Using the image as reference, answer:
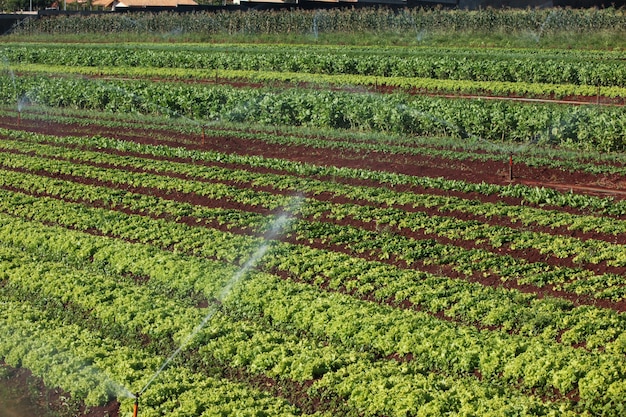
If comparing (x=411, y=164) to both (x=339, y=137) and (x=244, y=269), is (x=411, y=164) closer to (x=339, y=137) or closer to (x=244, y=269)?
(x=339, y=137)

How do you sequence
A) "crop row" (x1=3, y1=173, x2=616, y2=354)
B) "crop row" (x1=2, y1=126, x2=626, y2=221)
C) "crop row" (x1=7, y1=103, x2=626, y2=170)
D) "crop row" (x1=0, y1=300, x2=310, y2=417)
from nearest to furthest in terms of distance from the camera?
Result: "crop row" (x1=0, y1=300, x2=310, y2=417) → "crop row" (x1=3, y1=173, x2=616, y2=354) → "crop row" (x1=2, y1=126, x2=626, y2=221) → "crop row" (x1=7, y1=103, x2=626, y2=170)

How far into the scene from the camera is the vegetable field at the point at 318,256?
12.3m

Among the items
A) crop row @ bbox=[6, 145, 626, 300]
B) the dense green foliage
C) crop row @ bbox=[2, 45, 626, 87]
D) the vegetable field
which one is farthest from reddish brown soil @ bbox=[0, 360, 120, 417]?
the dense green foliage

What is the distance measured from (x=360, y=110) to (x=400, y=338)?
1760 cm

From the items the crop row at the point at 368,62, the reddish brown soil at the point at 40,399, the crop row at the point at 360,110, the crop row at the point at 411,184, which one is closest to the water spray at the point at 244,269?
the reddish brown soil at the point at 40,399

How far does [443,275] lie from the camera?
1672 cm

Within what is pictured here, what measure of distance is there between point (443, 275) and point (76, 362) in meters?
6.94

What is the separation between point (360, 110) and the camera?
3031cm

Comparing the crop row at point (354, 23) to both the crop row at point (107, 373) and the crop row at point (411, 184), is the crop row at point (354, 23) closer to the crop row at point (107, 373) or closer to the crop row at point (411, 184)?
the crop row at point (411, 184)

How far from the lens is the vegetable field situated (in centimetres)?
1227

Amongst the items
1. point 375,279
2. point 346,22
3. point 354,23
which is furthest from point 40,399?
point 346,22

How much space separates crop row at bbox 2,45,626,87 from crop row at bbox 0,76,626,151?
8565 mm

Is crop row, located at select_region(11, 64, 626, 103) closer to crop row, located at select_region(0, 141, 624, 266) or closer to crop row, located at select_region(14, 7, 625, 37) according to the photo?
crop row, located at select_region(14, 7, 625, 37)

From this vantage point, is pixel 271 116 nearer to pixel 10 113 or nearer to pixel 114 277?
pixel 10 113
